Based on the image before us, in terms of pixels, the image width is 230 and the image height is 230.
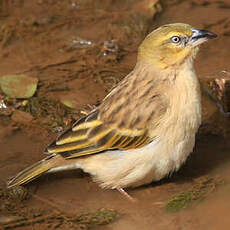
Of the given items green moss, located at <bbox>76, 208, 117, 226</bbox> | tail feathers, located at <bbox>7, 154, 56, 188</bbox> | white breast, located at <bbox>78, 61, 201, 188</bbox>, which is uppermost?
white breast, located at <bbox>78, 61, 201, 188</bbox>

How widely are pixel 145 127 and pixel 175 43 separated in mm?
887

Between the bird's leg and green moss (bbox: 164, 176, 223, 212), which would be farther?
the bird's leg

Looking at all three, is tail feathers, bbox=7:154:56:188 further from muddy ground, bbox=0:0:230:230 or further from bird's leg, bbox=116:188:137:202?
bird's leg, bbox=116:188:137:202

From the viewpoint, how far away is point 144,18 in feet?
30.7

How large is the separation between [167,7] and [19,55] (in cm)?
262

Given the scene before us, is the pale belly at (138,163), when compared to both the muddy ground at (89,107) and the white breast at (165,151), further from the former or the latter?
the muddy ground at (89,107)

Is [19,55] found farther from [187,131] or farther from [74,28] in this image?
[187,131]

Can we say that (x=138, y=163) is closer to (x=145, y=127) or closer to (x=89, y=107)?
(x=145, y=127)

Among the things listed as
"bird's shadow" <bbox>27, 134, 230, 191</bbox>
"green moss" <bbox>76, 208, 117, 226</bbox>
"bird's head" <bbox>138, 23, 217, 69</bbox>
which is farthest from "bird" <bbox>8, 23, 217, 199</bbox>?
→ "green moss" <bbox>76, 208, 117, 226</bbox>

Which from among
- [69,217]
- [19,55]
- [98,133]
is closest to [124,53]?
[19,55]

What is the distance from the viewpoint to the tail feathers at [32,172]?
6.12 meters

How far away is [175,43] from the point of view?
6.11 m

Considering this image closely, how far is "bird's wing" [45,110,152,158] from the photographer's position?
5.96 metres

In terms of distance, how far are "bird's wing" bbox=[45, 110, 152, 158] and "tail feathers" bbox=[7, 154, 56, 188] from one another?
0.17 metres
